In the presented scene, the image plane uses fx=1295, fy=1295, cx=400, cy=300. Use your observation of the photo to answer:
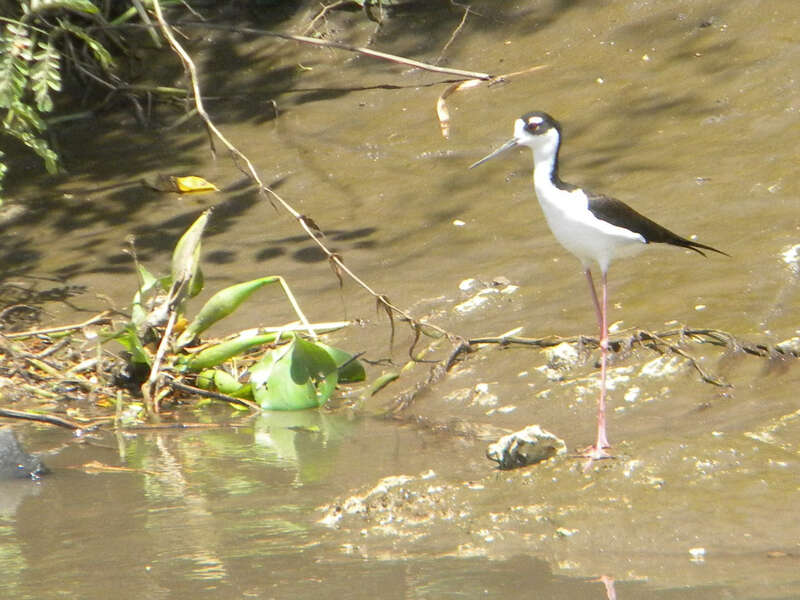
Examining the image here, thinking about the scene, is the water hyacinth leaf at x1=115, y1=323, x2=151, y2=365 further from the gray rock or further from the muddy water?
the gray rock

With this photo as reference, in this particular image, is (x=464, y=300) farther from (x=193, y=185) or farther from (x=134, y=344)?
(x=193, y=185)

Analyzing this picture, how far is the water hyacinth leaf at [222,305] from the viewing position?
604 cm

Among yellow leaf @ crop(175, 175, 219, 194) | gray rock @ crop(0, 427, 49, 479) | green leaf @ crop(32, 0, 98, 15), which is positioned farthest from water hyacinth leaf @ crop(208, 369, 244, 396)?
yellow leaf @ crop(175, 175, 219, 194)

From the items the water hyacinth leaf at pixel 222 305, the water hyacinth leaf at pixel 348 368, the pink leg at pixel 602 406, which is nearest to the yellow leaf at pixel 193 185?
the water hyacinth leaf at pixel 222 305

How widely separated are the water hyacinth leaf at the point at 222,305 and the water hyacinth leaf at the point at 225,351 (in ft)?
0.48

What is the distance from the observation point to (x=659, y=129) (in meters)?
7.70

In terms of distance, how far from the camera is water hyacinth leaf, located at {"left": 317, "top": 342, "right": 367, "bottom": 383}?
578 cm

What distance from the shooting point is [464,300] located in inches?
247

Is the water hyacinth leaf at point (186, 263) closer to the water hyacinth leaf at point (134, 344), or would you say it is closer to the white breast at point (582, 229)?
the water hyacinth leaf at point (134, 344)

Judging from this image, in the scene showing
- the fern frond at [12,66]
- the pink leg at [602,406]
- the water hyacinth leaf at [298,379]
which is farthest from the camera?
the fern frond at [12,66]

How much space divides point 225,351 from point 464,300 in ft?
3.87

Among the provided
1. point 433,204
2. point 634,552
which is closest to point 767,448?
point 634,552

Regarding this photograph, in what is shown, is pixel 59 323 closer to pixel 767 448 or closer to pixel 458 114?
pixel 458 114

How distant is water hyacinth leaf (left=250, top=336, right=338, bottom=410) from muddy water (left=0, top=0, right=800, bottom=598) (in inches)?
4.6
